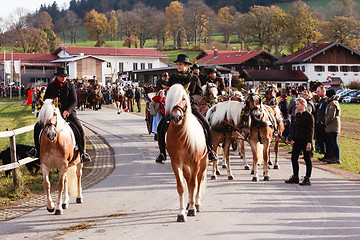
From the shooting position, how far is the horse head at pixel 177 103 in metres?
7.18

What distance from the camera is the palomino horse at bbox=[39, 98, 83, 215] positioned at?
7.93 meters

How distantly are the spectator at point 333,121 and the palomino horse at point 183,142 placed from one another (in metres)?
6.95

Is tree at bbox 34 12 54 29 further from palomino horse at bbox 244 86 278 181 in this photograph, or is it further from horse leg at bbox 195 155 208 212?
horse leg at bbox 195 155 208 212

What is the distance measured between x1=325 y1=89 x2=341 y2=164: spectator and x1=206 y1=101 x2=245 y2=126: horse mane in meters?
3.58

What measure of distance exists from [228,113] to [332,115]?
3.90 meters

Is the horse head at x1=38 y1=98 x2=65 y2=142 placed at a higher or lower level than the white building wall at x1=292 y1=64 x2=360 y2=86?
lower

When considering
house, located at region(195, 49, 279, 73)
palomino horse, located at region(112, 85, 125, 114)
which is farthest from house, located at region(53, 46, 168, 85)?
palomino horse, located at region(112, 85, 125, 114)

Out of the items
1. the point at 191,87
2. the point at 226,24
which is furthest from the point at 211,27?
the point at 191,87

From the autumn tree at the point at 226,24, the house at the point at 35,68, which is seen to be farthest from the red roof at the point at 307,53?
the house at the point at 35,68

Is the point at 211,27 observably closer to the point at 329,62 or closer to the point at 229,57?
the point at 229,57

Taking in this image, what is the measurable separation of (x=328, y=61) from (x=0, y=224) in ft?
265

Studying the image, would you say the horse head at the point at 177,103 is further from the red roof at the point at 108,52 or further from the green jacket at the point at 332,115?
the red roof at the point at 108,52

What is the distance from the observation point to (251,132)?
37.5ft

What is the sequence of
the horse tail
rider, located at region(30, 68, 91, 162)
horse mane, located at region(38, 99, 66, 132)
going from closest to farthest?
horse mane, located at region(38, 99, 66, 132) → the horse tail → rider, located at region(30, 68, 91, 162)
